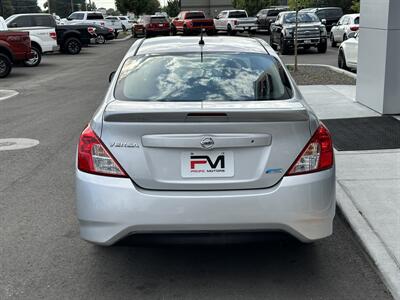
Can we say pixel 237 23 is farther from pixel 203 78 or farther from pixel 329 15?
pixel 203 78

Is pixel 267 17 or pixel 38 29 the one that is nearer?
pixel 38 29

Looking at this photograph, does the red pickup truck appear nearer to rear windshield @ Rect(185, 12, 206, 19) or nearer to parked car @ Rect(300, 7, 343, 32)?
parked car @ Rect(300, 7, 343, 32)

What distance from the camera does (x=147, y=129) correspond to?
151 inches

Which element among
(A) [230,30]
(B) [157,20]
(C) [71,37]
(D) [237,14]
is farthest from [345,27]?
(B) [157,20]

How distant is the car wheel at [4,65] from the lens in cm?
1894

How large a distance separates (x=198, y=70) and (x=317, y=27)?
21.1m

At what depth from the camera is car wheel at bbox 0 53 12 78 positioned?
1894 cm

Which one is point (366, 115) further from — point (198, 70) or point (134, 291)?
point (134, 291)

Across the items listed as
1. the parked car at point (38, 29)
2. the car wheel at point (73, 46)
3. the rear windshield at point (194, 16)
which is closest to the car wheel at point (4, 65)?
the parked car at point (38, 29)

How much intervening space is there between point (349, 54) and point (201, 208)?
14.3 meters

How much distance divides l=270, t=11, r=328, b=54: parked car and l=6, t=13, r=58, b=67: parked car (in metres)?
9.66

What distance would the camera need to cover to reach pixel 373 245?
4.67m

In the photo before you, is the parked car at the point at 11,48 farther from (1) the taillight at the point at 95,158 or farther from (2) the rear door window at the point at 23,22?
(1) the taillight at the point at 95,158

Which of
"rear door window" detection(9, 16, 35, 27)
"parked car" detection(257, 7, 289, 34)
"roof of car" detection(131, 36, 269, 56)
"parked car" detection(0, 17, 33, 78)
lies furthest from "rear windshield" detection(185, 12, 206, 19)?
"roof of car" detection(131, 36, 269, 56)
